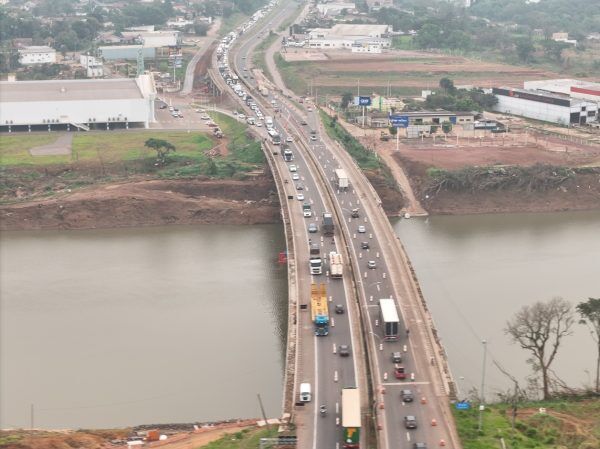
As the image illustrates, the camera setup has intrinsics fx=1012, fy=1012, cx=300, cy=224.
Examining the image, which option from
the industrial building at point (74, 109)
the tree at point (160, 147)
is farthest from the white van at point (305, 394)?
the industrial building at point (74, 109)

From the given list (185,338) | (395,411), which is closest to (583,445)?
(395,411)

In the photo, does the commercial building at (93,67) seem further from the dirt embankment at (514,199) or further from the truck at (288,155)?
the dirt embankment at (514,199)

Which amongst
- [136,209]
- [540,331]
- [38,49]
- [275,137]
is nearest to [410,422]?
[540,331]

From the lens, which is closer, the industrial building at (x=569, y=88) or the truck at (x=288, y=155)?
the truck at (x=288, y=155)

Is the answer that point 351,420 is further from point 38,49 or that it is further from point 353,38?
point 353,38

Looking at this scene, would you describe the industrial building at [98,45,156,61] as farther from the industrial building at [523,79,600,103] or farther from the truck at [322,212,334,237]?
the truck at [322,212,334,237]

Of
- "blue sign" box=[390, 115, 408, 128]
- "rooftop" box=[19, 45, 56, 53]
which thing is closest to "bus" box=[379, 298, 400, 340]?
"blue sign" box=[390, 115, 408, 128]
